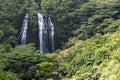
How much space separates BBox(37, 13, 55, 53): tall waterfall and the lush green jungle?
70cm

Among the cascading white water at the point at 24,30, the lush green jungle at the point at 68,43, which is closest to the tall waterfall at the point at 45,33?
the lush green jungle at the point at 68,43

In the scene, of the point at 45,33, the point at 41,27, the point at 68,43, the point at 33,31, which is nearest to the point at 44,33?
the point at 45,33

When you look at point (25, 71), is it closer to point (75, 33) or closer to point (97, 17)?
point (75, 33)

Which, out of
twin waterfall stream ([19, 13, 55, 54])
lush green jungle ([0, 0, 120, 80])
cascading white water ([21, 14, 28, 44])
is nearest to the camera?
lush green jungle ([0, 0, 120, 80])

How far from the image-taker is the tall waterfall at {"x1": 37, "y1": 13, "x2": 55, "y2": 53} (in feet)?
102

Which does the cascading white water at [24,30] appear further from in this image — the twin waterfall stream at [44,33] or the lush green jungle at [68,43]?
the lush green jungle at [68,43]

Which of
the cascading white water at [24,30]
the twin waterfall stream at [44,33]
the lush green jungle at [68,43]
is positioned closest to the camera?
the lush green jungle at [68,43]

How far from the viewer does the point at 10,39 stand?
29672 millimetres

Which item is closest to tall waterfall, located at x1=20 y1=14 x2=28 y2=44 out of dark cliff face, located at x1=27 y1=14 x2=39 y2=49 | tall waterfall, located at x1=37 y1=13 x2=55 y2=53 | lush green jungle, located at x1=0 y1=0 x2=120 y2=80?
dark cliff face, located at x1=27 y1=14 x2=39 y2=49

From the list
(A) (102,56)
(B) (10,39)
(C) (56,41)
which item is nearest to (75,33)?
(C) (56,41)

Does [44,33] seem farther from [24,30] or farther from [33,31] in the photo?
[24,30]

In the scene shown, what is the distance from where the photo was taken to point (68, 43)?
97.8ft

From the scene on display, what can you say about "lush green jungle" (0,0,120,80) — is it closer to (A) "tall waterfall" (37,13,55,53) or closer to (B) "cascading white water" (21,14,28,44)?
(B) "cascading white water" (21,14,28,44)

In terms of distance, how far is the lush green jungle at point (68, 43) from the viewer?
2169 cm
